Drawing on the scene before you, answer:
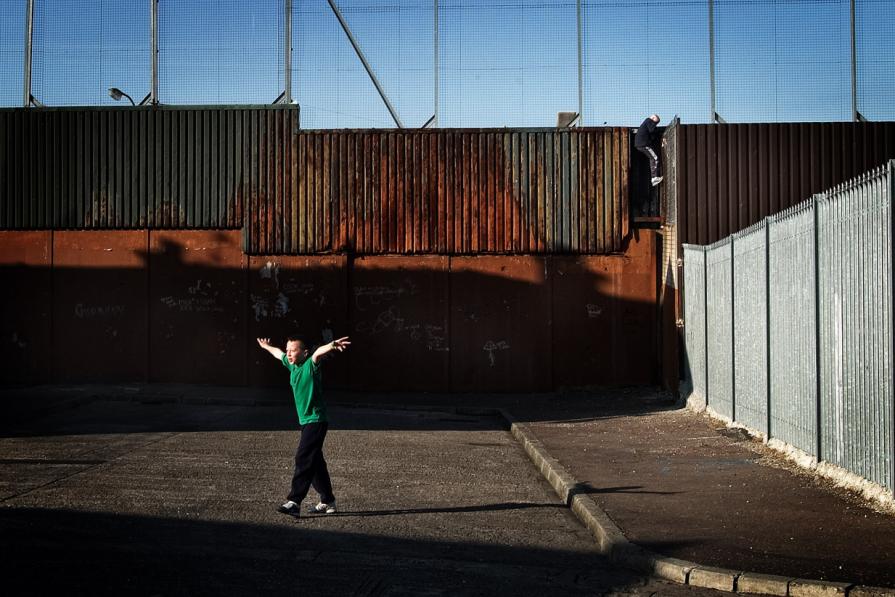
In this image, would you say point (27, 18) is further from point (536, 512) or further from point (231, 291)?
point (536, 512)

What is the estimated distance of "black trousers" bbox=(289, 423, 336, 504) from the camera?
29.1ft

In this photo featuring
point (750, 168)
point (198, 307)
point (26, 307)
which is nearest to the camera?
point (750, 168)

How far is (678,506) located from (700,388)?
8.68 m

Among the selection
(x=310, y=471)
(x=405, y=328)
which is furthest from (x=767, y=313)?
(x=405, y=328)

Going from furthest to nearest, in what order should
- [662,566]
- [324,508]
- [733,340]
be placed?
[733,340], [324,508], [662,566]

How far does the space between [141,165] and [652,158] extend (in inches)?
417

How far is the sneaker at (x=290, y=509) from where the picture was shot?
8.81 meters

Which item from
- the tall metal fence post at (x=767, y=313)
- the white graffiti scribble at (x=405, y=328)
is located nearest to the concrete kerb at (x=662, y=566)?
the tall metal fence post at (x=767, y=313)

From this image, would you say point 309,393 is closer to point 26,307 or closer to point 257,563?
point 257,563

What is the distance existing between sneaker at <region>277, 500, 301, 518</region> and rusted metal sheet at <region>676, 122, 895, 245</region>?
1268cm

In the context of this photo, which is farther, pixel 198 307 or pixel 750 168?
pixel 198 307

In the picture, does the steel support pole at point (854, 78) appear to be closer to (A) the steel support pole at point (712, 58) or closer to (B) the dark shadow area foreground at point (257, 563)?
(A) the steel support pole at point (712, 58)

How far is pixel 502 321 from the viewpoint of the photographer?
21875 millimetres

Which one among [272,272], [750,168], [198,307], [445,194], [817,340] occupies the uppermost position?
[750,168]
